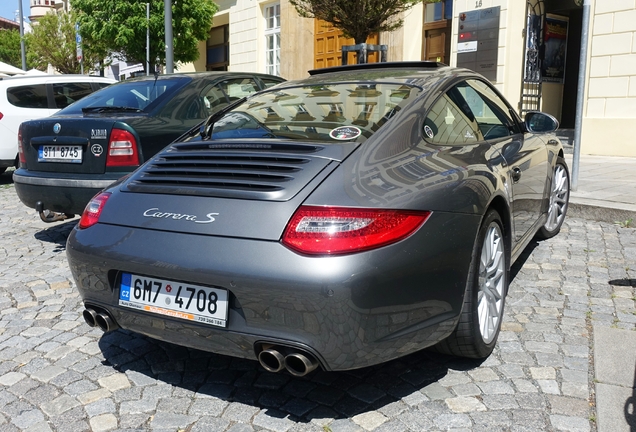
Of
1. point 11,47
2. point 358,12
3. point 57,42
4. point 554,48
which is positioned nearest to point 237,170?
point 358,12

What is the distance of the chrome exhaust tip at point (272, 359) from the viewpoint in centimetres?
239

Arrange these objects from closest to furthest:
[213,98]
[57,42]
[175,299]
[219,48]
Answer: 1. [175,299]
2. [213,98]
3. [219,48]
4. [57,42]

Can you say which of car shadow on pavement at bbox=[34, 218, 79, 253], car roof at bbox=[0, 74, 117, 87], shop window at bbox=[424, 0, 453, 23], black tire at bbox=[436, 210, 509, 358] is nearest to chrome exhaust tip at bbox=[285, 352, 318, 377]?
black tire at bbox=[436, 210, 509, 358]

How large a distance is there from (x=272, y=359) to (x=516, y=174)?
1.96 meters

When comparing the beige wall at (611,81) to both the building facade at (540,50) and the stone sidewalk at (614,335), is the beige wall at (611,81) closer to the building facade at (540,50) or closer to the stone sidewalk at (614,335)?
the building facade at (540,50)

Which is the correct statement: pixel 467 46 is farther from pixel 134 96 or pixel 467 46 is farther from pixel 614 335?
pixel 614 335

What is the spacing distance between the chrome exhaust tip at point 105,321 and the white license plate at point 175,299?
0.14m

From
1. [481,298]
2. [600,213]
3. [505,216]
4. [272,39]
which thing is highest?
[272,39]

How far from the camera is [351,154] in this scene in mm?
2650

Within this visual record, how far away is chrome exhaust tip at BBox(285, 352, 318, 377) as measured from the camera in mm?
2365

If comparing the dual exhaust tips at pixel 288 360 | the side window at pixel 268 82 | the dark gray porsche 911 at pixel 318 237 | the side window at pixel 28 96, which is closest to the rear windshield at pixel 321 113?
the dark gray porsche 911 at pixel 318 237

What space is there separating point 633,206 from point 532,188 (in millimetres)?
2711

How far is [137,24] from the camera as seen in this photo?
17078 millimetres

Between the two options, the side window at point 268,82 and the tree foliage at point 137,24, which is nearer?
the side window at point 268,82
